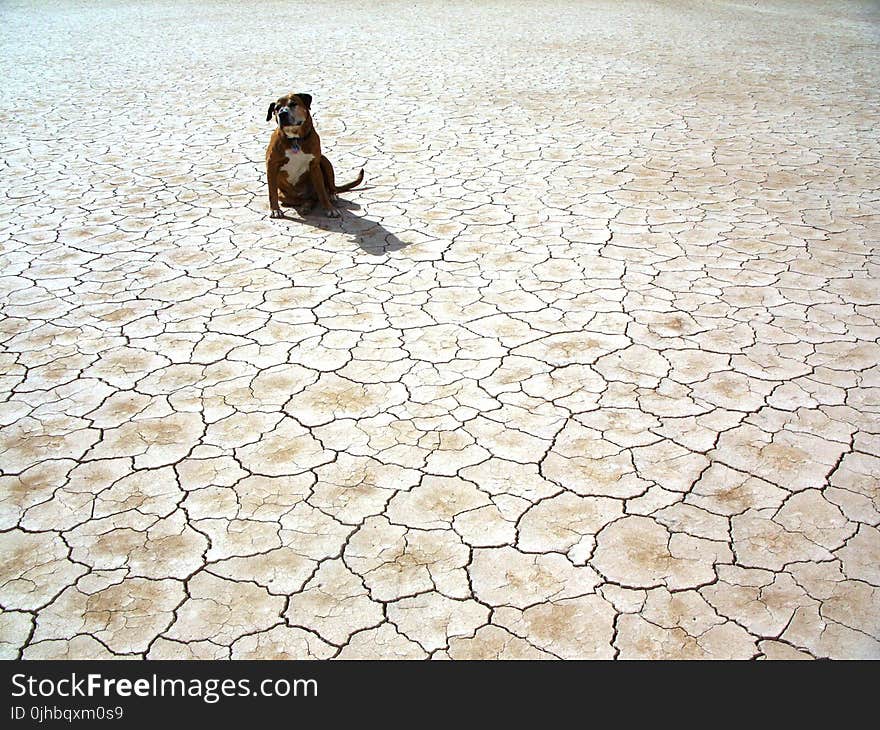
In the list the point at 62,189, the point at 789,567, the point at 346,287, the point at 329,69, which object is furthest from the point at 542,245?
the point at 329,69

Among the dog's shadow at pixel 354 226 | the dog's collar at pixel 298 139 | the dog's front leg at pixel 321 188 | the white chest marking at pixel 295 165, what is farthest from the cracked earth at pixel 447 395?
the dog's collar at pixel 298 139

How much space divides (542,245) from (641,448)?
2084mm

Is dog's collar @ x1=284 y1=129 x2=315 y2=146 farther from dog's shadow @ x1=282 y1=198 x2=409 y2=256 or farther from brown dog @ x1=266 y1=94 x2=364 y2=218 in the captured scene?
dog's shadow @ x1=282 y1=198 x2=409 y2=256

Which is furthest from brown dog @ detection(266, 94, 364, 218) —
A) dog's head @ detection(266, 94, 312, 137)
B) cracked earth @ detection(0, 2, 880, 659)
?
cracked earth @ detection(0, 2, 880, 659)

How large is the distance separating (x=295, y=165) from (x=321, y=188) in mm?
216

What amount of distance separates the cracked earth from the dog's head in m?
0.64

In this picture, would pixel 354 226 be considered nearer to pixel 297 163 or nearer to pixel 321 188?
pixel 321 188

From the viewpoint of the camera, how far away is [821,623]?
7.34 ft

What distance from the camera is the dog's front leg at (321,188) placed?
5059 mm

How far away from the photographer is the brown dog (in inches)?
186

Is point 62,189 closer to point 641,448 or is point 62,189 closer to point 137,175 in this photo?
point 137,175

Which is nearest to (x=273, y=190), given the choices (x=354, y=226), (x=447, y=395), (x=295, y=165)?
(x=295, y=165)

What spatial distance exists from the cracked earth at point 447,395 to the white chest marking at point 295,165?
1.13 feet
